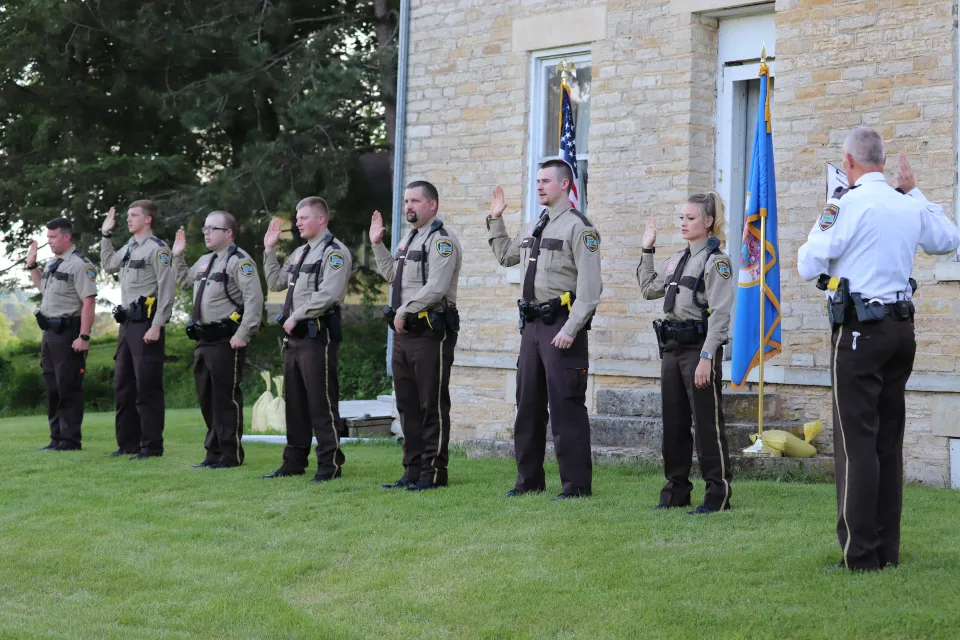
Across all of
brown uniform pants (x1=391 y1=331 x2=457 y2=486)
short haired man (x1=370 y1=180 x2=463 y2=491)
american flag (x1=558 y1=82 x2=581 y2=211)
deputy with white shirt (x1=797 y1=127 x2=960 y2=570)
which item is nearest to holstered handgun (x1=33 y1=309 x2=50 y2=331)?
short haired man (x1=370 y1=180 x2=463 y2=491)

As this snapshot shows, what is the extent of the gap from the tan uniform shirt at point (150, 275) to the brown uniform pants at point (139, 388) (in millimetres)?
236

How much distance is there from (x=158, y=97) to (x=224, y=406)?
12.1 meters

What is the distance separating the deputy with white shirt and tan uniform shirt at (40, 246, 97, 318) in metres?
7.75

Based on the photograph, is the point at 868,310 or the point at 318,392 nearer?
the point at 868,310

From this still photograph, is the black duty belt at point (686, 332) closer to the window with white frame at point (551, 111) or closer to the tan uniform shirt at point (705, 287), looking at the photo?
the tan uniform shirt at point (705, 287)

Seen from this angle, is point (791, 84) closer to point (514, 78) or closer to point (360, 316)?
point (514, 78)

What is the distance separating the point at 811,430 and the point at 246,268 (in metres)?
4.86

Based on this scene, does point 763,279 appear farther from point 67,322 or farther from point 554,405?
point 67,322

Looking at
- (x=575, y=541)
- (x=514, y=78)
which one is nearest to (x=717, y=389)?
(x=575, y=541)

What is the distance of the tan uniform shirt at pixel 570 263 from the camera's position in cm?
774

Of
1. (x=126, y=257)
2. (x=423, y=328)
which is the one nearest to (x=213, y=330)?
(x=126, y=257)

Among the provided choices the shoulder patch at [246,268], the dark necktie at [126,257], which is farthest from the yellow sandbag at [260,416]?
the shoulder patch at [246,268]

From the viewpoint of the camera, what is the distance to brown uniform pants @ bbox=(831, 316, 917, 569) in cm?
553

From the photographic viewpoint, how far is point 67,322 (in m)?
11.3
